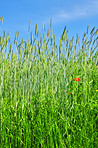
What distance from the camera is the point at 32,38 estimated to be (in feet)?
6.28

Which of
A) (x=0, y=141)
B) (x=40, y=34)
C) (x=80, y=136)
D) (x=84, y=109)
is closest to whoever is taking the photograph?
(x=80, y=136)

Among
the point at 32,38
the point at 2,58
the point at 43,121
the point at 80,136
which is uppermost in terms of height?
the point at 32,38

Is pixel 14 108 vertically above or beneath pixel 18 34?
beneath

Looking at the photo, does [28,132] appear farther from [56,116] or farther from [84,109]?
[84,109]

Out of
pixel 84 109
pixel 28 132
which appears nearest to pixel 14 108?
pixel 28 132

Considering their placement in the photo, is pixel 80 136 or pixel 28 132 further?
pixel 28 132

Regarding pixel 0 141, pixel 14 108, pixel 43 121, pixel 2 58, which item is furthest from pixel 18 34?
pixel 0 141

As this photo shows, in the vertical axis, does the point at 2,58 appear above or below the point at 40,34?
below

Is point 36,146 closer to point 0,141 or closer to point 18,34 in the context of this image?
point 0,141

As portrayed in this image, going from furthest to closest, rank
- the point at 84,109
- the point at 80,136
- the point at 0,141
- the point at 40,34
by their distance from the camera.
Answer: the point at 40,34
the point at 0,141
the point at 84,109
the point at 80,136

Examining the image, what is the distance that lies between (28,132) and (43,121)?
156 millimetres

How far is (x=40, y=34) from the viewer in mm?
1965

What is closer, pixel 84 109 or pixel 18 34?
pixel 84 109

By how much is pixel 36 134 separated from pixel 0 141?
0.36 meters
